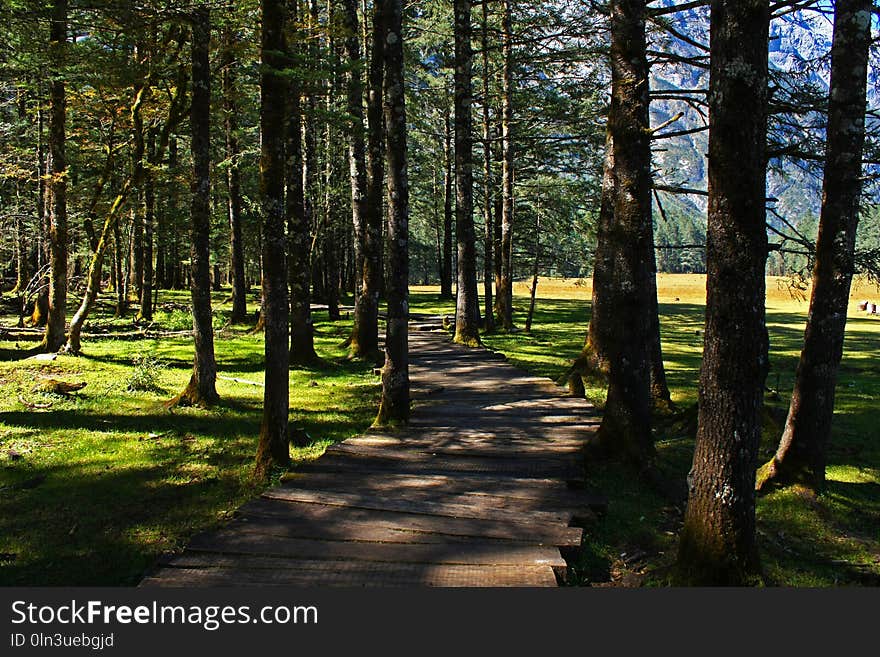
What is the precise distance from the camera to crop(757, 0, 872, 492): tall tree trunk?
6953 millimetres

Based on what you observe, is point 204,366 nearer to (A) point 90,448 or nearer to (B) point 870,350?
(A) point 90,448

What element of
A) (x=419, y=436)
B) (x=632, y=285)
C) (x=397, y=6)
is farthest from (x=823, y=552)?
(x=397, y=6)

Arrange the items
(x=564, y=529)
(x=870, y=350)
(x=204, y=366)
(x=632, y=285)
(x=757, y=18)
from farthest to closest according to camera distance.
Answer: (x=870, y=350) → (x=204, y=366) → (x=632, y=285) → (x=564, y=529) → (x=757, y=18)

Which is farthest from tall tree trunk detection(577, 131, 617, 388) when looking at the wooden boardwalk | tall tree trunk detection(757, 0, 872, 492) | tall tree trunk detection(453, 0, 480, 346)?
tall tree trunk detection(453, 0, 480, 346)

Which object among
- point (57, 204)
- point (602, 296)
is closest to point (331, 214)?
point (57, 204)

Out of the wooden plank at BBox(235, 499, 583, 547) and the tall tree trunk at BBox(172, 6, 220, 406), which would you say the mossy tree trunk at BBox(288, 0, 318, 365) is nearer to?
the tall tree trunk at BBox(172, 6, 220, 406)

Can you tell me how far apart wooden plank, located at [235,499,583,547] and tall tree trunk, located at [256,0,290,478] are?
152 centimetres

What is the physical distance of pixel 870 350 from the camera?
78.7 ft

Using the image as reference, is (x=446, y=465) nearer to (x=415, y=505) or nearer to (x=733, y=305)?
(x=415, y=505)

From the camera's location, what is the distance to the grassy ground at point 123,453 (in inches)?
234

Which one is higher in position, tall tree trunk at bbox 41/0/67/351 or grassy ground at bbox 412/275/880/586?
tall tree trunk at bbox 41/0/67/351

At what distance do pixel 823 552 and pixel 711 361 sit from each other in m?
2.96

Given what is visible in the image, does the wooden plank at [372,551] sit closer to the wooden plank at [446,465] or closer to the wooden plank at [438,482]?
the wooden plank at [438,482]

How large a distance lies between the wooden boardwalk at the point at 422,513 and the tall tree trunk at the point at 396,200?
1.16 metres
